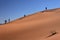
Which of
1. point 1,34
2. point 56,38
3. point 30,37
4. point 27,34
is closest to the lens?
point 56,38

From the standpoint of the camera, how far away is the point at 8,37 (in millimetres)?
23516

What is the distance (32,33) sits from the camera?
23.1 m

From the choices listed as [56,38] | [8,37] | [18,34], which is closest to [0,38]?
[8,37]

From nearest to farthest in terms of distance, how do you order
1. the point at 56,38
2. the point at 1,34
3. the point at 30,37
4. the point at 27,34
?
the point at 56,38
the point at 30,37
the point at 27,34
the point at 1,34

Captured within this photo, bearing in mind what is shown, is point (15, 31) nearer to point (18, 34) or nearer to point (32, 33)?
point (18, 34)

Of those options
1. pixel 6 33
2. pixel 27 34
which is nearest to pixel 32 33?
pixel 27 34

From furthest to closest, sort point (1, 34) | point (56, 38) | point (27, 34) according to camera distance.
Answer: point (1, 34), point (27, 34), point (56, 38)

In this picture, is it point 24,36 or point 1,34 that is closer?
point 24,36

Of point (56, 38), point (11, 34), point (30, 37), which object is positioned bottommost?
point (56, 38)

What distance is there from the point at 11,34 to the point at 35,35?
14.8ft

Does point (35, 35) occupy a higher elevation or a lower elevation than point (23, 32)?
lower

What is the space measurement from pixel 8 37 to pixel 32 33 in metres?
3.46

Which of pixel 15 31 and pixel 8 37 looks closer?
pixel 8 37

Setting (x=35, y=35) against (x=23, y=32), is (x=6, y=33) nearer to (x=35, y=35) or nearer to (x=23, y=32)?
(x=23, y=32)
